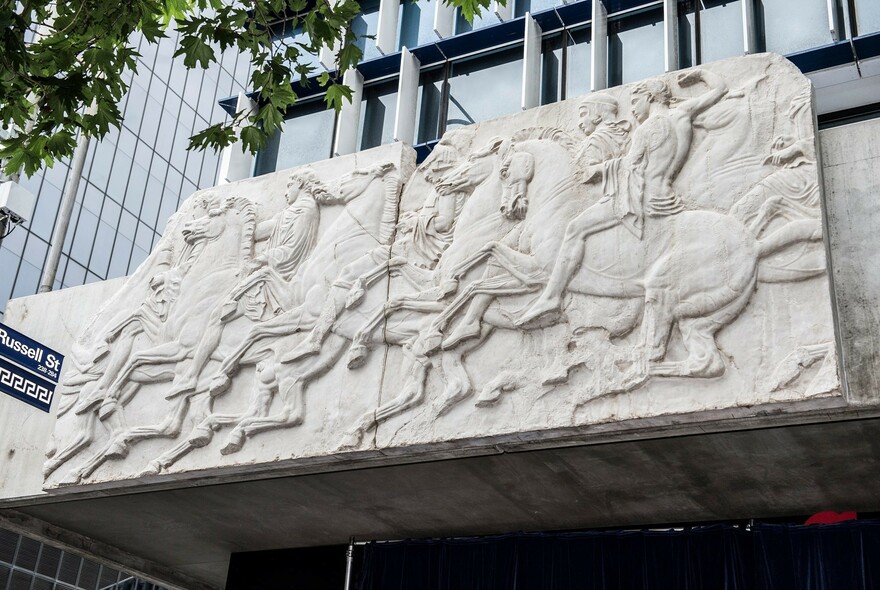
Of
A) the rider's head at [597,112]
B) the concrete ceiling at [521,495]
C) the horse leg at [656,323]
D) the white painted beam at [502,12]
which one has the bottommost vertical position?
the concrete ceiling at [521,495]

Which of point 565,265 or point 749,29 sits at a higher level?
point 749,29

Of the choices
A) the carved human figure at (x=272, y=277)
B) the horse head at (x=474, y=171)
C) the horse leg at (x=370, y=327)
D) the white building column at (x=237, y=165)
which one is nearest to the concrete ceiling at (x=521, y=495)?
the horse leg at (x=370, y=327)

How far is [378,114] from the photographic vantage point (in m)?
15.7

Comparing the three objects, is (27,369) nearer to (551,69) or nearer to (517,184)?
(517,184)

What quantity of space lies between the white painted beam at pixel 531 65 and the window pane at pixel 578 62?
0.39 m

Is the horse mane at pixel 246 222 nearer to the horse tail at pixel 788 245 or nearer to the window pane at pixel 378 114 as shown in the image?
the horse tail at pixel 788 245

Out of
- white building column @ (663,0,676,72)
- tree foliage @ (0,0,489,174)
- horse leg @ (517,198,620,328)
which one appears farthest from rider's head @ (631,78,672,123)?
white building column @ (663,0,676,72)

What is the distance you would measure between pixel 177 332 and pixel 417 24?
783cm

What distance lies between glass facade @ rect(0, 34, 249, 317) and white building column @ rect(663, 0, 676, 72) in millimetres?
17459

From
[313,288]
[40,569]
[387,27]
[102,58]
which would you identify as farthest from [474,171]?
[40,569]

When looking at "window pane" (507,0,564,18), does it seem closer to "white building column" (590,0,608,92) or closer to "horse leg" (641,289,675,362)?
"white building column" (590,0,608,92)

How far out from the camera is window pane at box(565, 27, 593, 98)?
1426 centimetres

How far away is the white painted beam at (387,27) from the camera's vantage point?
15906mm

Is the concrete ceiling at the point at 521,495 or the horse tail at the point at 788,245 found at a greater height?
the horse tail at the point at 788,245
